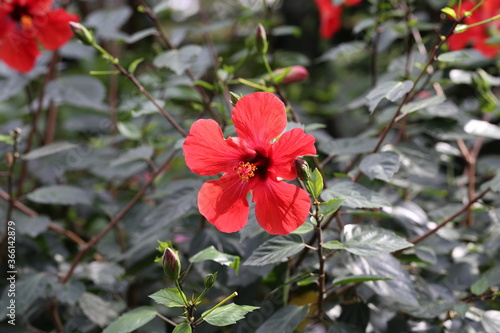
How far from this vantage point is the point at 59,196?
3.80 ft

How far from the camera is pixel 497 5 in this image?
140cm

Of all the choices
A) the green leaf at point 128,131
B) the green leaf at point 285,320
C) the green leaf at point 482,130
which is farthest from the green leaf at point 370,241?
the green leaf at point 128,131

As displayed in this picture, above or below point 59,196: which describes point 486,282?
below

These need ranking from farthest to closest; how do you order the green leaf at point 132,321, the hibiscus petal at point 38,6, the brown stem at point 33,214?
1. the hibiscus petal at point 38,6
2. the brown stem at point 33,214
3. the green leaf at point 132,321

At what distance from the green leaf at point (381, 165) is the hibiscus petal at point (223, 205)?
0.21m

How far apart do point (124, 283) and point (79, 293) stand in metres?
0.17

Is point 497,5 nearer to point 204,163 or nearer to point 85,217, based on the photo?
point 204,163

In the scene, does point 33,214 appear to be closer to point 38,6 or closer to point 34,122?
point 34,122

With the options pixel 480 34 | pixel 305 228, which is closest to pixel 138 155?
pixel 305 228

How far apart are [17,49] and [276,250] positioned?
91 centimetres

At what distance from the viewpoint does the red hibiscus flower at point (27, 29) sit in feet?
4.00

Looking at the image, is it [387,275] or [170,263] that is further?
[387,275]

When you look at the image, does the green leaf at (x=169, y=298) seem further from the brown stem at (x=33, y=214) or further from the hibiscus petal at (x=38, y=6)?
the hibiscus petal at (x=38, y=6)

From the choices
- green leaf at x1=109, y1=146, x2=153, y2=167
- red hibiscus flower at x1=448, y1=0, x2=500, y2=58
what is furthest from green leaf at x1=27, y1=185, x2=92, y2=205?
red hibiscus flower at x1=448, y1=0, x2=500, y2=58
